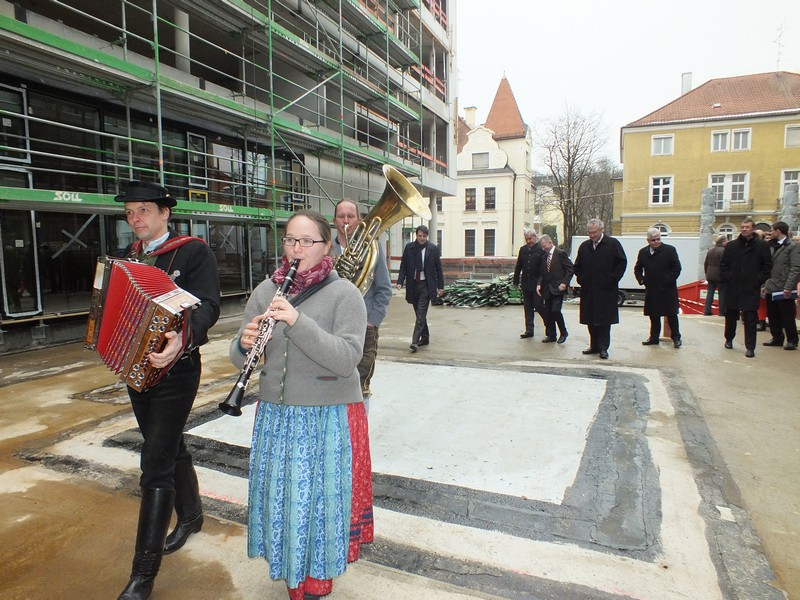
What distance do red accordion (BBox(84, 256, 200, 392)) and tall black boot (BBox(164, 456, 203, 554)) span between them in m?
0.66

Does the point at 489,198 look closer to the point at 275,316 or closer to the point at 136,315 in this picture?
Result: the point at 136,315

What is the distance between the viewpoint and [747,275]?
22.2 ft

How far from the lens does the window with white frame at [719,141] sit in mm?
33062

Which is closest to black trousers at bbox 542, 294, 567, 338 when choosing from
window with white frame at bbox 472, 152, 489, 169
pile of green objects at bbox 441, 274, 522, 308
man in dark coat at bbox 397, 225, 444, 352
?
man in dark coat at bbox 397, 225, 444, 352

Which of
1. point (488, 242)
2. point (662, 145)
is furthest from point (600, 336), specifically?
point (488, 242)

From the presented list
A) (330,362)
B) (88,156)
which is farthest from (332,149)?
(330,362)

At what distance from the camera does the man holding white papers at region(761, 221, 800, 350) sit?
674 cm

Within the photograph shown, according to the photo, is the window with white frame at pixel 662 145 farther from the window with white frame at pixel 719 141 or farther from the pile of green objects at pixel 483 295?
the pile of green objects at pixel 483 295

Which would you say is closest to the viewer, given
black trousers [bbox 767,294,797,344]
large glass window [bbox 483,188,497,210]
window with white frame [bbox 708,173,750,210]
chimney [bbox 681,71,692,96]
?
black trousers [bbox 767,294,797,344]

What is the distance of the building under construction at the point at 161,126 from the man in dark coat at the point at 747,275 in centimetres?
834

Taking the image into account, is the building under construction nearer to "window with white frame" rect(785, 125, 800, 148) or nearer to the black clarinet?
the black clarinet

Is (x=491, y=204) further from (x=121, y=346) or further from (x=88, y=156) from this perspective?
(x=121, y=346)

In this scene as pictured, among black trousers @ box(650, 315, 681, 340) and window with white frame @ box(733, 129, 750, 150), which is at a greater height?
window with white frame @ box(733, 129, 750, 150)

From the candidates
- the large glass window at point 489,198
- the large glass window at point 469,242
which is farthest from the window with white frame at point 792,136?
the large glass window at point 469,242
